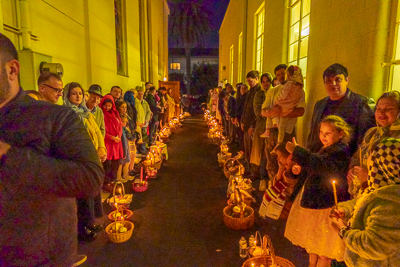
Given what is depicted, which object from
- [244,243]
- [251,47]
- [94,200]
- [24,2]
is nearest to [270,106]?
[244,243]

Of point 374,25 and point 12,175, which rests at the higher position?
point 374,25

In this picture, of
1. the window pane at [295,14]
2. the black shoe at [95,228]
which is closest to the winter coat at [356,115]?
the black shoe at [95,228]

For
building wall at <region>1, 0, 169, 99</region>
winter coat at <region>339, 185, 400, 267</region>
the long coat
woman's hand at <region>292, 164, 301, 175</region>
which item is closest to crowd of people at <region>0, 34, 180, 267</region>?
winter coat at <region>339, 185, 400, 267</region>

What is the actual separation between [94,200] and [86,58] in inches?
139

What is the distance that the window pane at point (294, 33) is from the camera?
528 centimetres

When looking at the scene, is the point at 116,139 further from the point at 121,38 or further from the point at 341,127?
the point at 121,38

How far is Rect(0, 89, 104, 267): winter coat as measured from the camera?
3.18ft

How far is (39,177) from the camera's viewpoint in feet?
3.20

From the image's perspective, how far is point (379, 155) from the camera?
58.2 inches

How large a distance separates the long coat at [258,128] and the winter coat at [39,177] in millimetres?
4237

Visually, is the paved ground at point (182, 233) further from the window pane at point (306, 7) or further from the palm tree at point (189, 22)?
the palm tree at point (189, 22)

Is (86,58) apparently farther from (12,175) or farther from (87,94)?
(12,175)

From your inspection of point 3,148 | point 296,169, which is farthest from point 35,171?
point 296,169

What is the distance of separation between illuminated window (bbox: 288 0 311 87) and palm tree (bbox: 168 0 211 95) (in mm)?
20103
